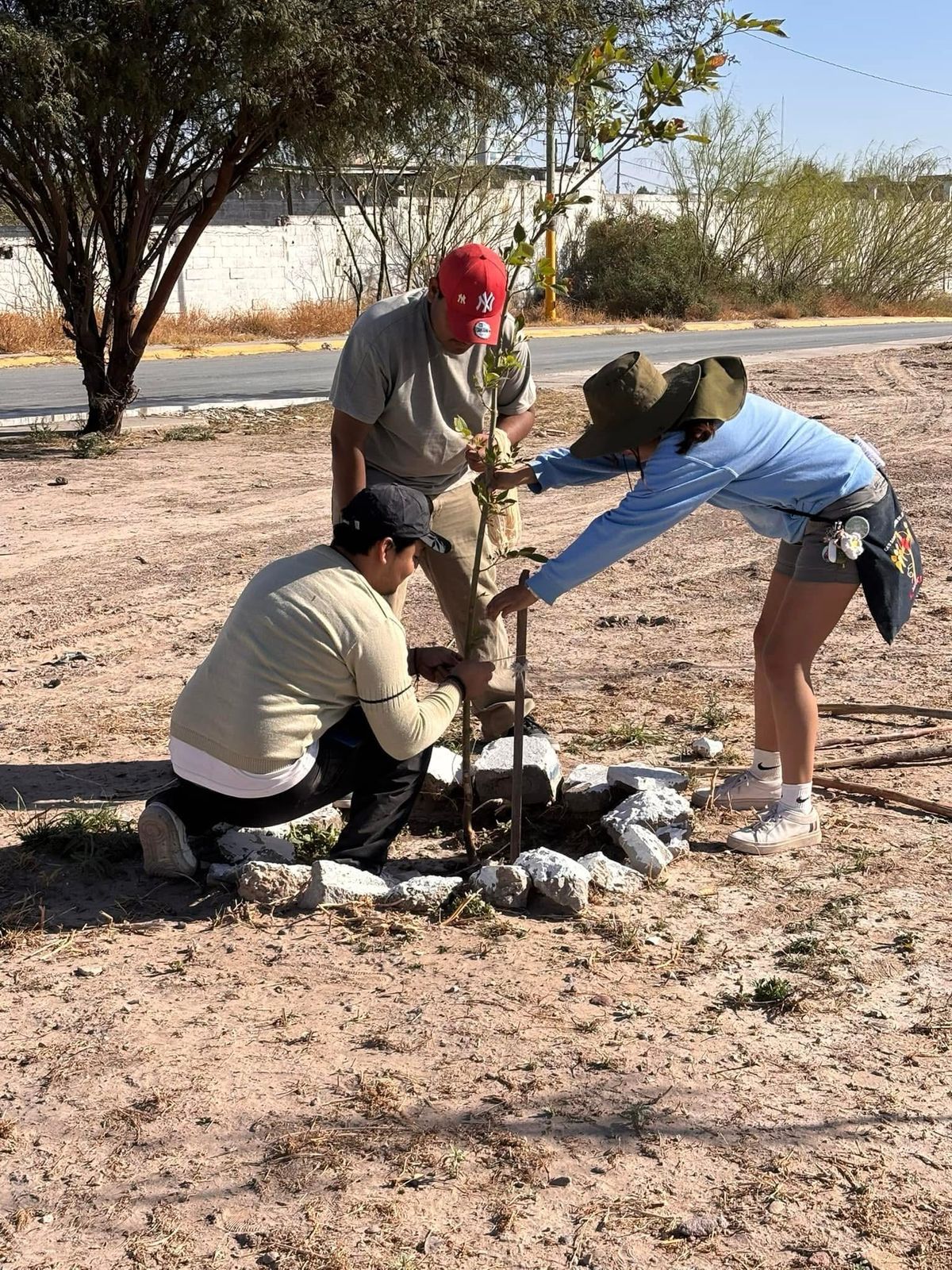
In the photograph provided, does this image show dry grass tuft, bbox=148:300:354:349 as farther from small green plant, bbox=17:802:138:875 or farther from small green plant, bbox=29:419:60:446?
small green plant, bbox=17:802:138:875

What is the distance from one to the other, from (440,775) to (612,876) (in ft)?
3.15

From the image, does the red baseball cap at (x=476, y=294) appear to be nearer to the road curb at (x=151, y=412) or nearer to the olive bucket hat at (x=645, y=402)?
the olive bucket hat at (x=645, y=402)

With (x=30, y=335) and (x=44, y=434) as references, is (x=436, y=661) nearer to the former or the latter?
(x=44, y=434)

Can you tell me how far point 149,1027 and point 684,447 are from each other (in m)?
2.15

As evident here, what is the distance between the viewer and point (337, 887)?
4.05 meters

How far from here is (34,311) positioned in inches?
1031

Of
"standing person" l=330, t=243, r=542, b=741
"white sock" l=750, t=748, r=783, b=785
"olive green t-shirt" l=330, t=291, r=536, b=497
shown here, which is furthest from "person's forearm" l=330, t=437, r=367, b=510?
"white sock" l=750, t=748, r=783, b=785

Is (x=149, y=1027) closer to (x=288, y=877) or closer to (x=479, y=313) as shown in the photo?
(x=288, y=877)

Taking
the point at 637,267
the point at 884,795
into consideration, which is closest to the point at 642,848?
the point at 884,795

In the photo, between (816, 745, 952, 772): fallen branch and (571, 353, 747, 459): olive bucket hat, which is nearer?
(571, 353, 747, 459): olive bucket hat

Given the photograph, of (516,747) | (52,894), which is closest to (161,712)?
(52,894)

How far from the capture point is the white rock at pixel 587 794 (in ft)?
15.5

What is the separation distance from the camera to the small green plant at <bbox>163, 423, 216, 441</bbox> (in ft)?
43.8

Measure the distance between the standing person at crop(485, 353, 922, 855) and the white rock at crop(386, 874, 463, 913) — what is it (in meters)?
0.88
